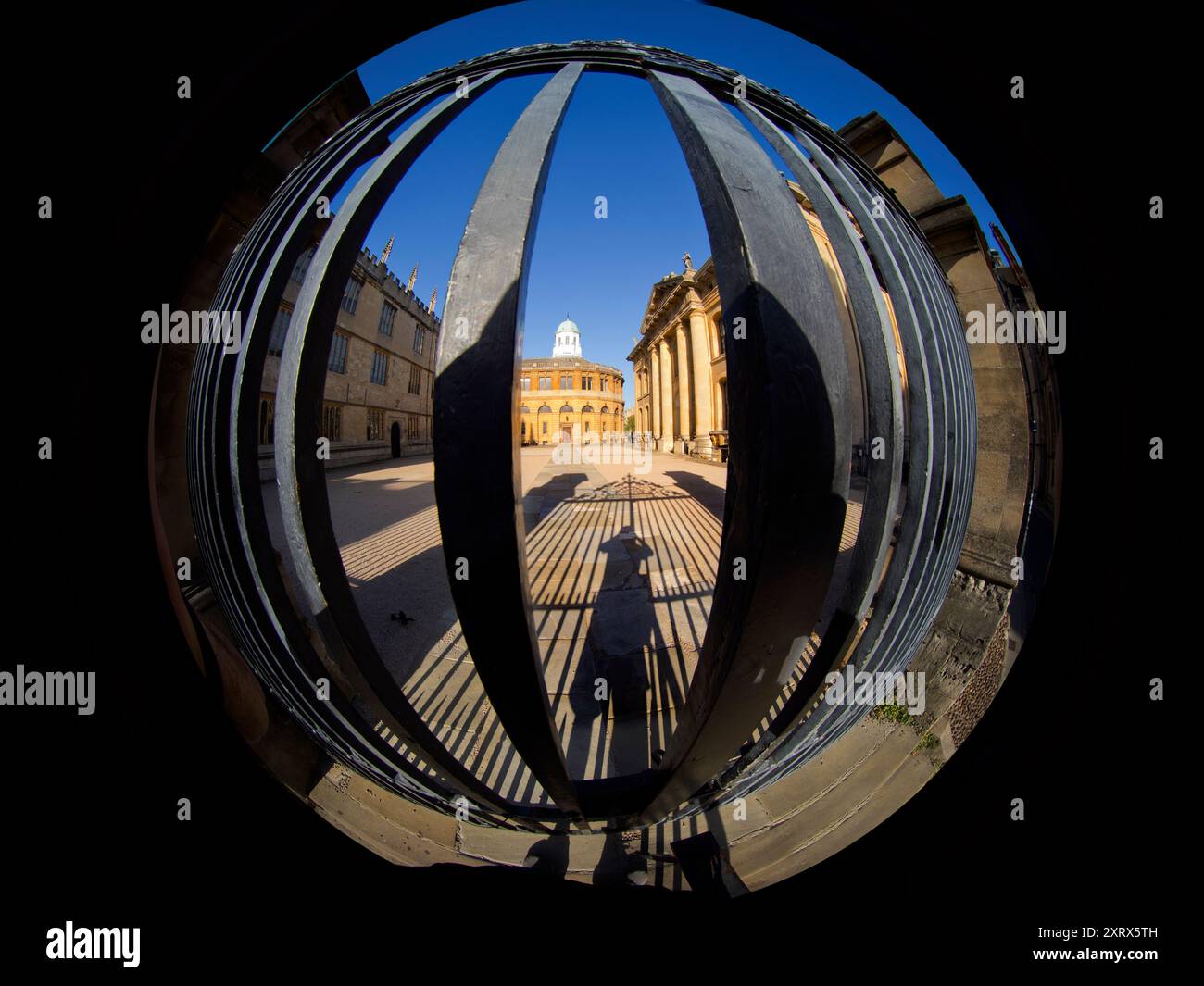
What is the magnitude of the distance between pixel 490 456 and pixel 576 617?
3.53 m

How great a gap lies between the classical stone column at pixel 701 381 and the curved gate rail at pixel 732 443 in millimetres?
16384

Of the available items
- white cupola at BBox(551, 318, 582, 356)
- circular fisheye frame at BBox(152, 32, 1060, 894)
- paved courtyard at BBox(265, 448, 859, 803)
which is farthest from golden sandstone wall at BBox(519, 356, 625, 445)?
circular fisheye frame at BBox(152, 32, 1060, 894)

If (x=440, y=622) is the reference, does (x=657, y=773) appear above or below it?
above

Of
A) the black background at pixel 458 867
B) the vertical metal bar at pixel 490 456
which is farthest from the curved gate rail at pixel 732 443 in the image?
the black background at pixel 458 867

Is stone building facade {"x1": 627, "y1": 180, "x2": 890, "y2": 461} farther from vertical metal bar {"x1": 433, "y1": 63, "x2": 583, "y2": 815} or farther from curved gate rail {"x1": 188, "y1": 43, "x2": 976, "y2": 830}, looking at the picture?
vertical metal bar {"x1": 433, "y1": 63, "x2": 583, "y2": 815}

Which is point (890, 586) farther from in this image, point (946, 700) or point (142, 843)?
point (142, 843)

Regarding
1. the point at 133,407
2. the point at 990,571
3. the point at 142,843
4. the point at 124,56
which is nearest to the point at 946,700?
the point at 990,571

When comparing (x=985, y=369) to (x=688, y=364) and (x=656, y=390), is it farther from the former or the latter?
(x=656, y=390)

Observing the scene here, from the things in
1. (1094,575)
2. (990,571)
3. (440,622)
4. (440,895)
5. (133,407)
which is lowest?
(440,622)

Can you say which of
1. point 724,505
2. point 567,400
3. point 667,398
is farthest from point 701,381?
point 567,400

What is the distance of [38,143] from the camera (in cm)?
95

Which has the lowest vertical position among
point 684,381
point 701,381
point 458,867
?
point 458,867

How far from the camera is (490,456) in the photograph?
0.81 metres

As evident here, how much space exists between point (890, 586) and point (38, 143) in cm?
294
